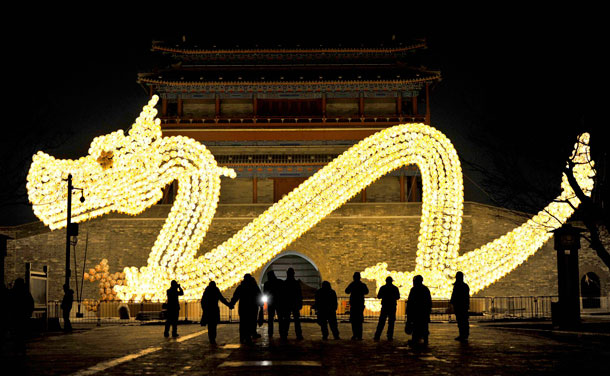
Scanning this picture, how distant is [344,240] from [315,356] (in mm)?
23118

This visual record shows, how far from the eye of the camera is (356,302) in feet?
48.9

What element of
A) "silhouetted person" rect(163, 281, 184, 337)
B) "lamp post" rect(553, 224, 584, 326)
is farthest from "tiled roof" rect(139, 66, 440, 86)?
"silhouetted person" rect(163, 281, 184, 337)

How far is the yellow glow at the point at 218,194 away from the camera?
22.1m

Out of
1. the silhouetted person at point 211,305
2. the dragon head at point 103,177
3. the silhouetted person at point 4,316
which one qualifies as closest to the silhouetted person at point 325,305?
the silhouetted person at point 211,305

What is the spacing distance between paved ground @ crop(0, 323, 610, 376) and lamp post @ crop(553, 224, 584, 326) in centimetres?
183

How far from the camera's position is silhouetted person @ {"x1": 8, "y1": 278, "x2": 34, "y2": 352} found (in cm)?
1129

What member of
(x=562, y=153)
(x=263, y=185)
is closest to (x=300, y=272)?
(x=263, y=185)

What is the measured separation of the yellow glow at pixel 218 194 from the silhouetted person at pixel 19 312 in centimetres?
907

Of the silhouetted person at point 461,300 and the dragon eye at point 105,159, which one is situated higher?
the dragon eye at point 105,159

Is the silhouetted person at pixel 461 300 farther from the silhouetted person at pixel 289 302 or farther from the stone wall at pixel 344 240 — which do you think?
the stone wall at pixel 344 240

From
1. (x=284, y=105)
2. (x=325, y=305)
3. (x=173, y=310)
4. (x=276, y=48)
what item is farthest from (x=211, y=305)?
(x=276, y=48)

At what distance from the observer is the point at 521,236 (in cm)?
2412

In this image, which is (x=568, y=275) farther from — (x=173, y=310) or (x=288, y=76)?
(x=288, y=76)

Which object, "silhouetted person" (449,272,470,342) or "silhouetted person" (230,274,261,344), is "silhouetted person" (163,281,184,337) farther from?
"silhouetted person" (449,272,470,342)
